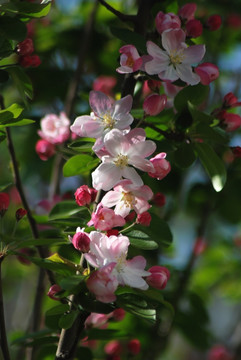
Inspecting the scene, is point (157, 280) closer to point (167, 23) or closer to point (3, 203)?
point (3, 203)

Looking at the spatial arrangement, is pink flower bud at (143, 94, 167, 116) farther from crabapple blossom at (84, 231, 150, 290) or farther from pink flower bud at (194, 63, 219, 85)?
crabapple blossom at (84, 231, 150, 290)

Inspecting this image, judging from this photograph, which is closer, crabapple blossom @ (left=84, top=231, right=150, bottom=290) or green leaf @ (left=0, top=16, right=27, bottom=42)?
crabapple blossom @ (left=84, top=231, right=150, bottom=290)

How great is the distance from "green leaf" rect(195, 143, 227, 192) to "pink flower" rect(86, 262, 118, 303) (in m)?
0.28

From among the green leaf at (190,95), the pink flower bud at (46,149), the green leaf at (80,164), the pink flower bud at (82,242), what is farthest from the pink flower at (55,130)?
the pink flower bud at (82,242)

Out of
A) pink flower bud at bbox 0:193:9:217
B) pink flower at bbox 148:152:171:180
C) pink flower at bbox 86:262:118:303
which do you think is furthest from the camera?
pink flower bud at bbox 0:193:9:217

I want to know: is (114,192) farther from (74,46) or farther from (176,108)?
(74,46)

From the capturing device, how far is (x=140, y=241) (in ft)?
2.80

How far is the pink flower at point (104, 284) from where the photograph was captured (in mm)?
720

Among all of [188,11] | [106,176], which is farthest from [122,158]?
[188,11]

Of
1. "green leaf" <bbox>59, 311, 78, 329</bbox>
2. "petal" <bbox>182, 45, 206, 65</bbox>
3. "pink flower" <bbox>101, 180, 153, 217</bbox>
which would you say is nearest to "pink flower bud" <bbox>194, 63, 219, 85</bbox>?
"petal" <bbox>182, 45, 206, 65</bbox>

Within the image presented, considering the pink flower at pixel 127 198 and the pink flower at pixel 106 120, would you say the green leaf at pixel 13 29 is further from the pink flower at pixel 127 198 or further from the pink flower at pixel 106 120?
the pink flower at pixel 127 198

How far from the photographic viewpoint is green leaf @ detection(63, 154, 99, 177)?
3.15 feet

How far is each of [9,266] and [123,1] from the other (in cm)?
129

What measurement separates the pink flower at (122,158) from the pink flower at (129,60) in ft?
0.35
